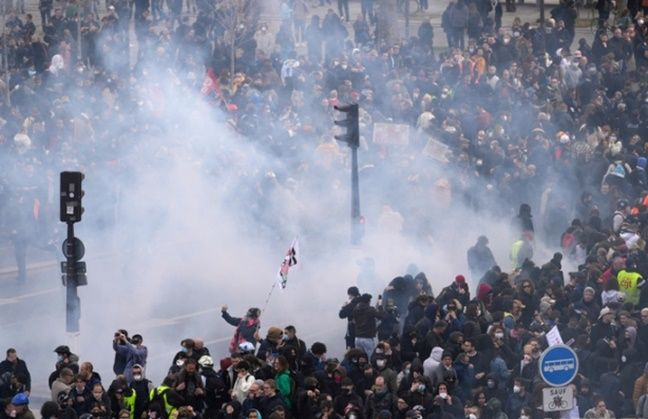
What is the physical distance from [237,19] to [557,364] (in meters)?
21.5

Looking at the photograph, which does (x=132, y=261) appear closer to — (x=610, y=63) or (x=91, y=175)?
(x=91, y=175)

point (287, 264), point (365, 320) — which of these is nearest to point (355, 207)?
point (287, 264)

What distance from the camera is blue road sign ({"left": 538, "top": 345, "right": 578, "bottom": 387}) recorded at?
20.9 m

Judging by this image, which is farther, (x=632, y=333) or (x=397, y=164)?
(x=397, y=164)

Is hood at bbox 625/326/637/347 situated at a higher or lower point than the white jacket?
higher

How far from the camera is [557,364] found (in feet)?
68.8

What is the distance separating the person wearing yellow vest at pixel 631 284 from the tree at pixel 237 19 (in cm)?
1575

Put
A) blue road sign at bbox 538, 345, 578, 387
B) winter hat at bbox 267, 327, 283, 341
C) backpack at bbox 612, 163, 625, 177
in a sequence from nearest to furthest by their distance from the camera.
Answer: blue road sign at bbox 538, 345, 578, 387, winter hat at bbox 267, 327, 283, 341, backpack at bbox 612, 163, 625, 177

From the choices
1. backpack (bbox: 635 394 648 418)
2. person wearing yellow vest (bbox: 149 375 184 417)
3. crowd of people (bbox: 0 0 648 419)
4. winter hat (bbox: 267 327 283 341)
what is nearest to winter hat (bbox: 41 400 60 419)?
crowd of people (bbox: 0 0 648 419)

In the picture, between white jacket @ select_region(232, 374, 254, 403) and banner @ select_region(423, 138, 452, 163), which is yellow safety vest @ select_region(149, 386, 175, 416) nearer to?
white jacket @ select_region(232, 374, 254, 403)

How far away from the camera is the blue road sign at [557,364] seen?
A: 20.9 m

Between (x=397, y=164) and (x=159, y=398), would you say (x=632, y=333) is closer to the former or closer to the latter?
(x=159, y=398)

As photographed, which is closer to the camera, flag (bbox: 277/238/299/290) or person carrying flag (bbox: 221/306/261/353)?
person carrying flag (bbox: 221/306/261/353)

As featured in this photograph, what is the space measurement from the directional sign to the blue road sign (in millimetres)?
162
